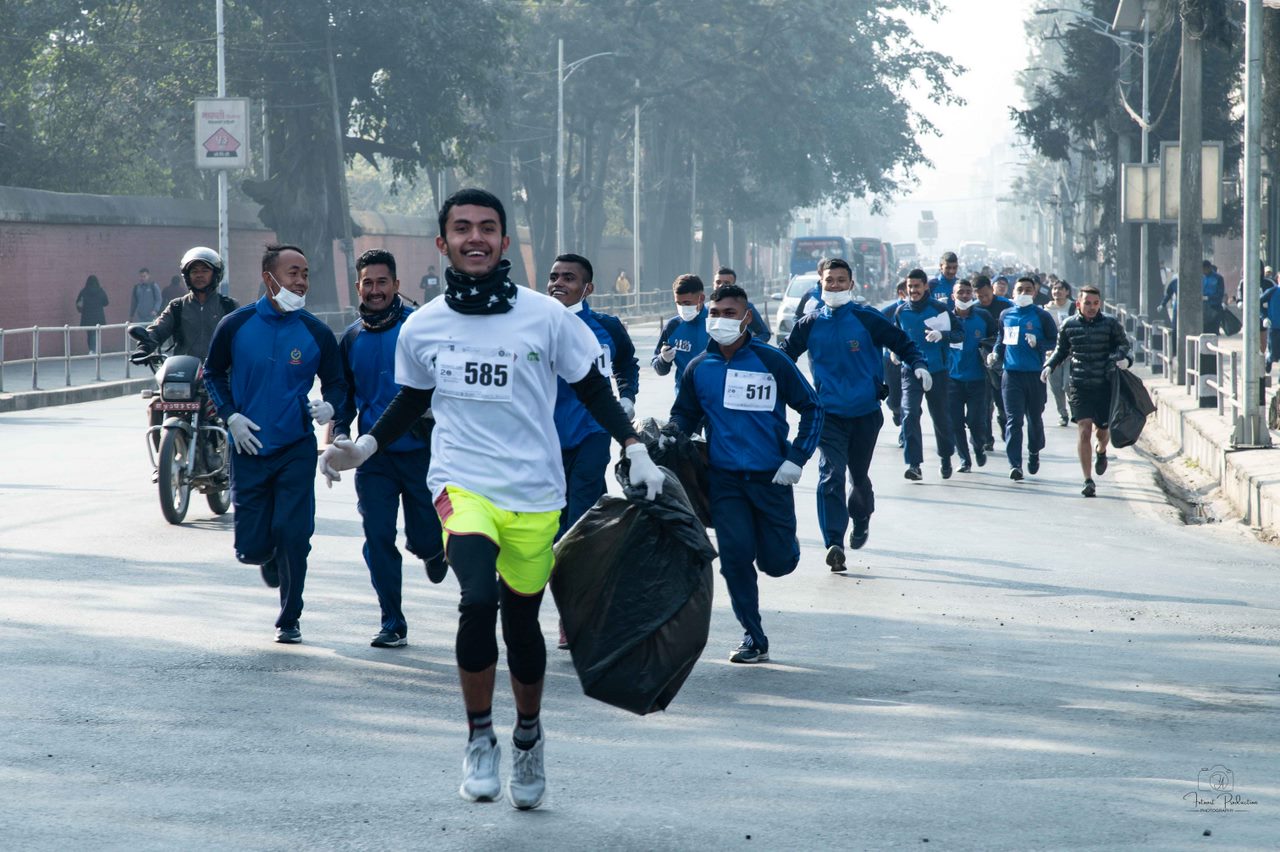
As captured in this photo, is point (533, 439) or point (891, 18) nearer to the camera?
point (533, 439)

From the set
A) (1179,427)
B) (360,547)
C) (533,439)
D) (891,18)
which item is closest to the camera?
(533,439)

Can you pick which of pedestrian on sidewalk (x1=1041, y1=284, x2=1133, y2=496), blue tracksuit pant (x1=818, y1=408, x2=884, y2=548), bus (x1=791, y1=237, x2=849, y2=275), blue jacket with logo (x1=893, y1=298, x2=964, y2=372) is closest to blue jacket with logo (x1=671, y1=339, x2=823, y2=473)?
blue tracksuit pant (x1=818, y1=408, x2=884, y2=548)

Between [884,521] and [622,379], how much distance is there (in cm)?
420

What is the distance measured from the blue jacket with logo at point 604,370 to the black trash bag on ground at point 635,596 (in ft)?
8.08

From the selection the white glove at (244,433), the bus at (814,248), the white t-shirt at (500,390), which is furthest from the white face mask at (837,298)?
the bus at (814,248)

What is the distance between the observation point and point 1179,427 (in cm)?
2019

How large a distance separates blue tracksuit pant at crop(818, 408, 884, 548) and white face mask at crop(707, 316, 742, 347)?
2550mm

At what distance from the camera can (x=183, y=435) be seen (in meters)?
12.4

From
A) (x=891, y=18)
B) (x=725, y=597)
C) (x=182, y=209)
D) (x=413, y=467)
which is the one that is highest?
(x=891, y=18)

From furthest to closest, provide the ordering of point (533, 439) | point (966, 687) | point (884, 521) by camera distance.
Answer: point (884, 521), point (966, 687), point (533, 439)

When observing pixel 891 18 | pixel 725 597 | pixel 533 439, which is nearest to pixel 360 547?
pixel 725 597

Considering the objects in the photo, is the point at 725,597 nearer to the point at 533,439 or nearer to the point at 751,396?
the point at 751,396

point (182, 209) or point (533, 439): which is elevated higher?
point (182, 209)

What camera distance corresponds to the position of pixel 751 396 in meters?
8.25
